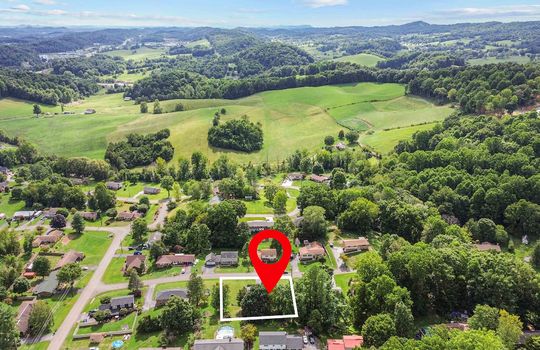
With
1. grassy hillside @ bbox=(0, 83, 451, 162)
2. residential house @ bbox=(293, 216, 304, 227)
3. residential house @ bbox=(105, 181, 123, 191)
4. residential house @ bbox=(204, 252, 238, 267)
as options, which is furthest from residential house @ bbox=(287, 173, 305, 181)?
residential house @ bbox=(105, 181, 123, 191)

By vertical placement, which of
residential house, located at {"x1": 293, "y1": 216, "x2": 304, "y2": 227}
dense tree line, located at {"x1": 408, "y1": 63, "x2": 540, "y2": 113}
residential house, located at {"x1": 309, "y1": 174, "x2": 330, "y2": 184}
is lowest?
residential house, located at {"x1": 309, "y1": 174, "x2": 330, "y2": 184}

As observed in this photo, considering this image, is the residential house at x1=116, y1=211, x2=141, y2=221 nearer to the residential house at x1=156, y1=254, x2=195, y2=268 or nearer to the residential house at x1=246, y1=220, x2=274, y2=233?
the residential house at x1=156, y1=254, x2=195, y2=268

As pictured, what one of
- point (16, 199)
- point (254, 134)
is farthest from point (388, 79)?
point (16, 199)

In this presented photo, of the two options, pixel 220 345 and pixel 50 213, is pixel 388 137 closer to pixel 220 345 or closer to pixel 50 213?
pixel 220 345

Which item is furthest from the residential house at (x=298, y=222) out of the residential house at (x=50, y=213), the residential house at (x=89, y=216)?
the residential house at (x=50, y=213)

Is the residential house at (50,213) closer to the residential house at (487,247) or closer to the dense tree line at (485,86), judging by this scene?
the residential house at (487,247)

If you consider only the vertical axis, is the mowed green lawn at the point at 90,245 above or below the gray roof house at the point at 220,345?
below

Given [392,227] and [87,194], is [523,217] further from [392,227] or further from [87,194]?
[87,194]
